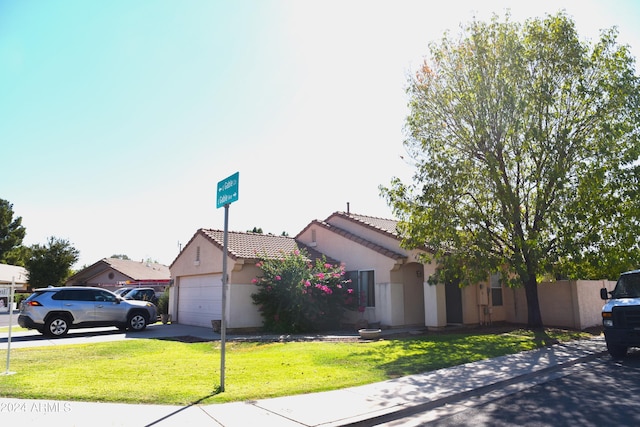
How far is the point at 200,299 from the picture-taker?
20.5 m

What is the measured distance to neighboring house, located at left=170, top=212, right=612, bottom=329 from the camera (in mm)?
17188

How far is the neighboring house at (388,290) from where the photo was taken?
56.4 feet

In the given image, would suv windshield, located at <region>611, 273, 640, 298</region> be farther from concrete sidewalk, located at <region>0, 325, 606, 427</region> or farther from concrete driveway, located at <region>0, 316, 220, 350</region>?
concrete driveway, located at <region>0, 316, 220, 350</region>

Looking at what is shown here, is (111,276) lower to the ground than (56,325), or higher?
higher

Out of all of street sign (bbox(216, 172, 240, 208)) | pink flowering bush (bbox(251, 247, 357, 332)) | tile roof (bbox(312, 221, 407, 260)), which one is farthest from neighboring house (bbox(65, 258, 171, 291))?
street sign (bbox(216, 172, 240, 208))

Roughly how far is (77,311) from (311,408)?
13.1m

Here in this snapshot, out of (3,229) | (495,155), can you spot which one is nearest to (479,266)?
(495,155)

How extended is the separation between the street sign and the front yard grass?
3.10 m

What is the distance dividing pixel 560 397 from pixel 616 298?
5483 mm

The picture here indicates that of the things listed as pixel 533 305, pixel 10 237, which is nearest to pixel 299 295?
pixel 533 305

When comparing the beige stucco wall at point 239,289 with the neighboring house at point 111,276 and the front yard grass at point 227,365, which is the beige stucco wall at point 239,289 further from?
the neighboring house at point 111,276

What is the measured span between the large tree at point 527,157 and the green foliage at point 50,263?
1275 inches

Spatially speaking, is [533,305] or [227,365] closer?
[227,365]

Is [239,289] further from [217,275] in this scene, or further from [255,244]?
[255,244]
